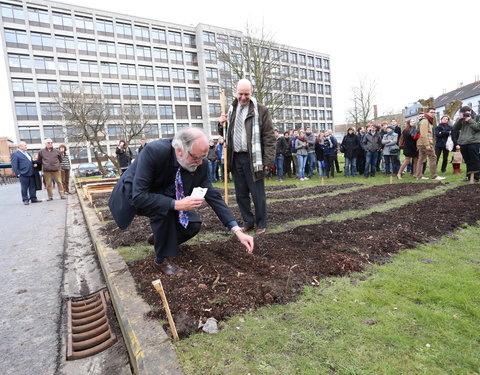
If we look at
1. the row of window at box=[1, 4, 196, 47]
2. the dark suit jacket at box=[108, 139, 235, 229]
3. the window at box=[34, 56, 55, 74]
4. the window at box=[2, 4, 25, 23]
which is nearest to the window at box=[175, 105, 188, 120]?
the row of window at box=[1, 4, 196, 47]

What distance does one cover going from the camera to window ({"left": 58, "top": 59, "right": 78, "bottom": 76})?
1950 inches

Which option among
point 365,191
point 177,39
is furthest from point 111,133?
point 365,191

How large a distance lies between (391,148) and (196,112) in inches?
2086

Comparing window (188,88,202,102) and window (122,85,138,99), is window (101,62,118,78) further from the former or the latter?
window (188,88,202,102)

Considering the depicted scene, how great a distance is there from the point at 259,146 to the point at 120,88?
56237mm

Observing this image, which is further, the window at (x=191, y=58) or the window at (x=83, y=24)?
the window at (x=191, y=58)

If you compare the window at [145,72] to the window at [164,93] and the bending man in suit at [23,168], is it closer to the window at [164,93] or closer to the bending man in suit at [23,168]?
the window at [164,93]

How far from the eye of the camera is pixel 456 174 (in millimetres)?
10289

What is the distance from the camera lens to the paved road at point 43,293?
216 cm

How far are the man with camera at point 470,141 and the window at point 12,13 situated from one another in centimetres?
6027

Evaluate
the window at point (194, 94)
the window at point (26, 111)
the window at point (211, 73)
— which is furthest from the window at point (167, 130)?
the window at point (26, 111)

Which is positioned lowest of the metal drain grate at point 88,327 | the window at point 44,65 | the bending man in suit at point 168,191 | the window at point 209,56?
the metal drain grate at point 88,327

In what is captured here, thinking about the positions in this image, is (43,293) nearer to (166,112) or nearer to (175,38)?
(166,112)

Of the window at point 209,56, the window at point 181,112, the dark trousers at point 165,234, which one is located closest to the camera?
the dark trousers at point 165,234
